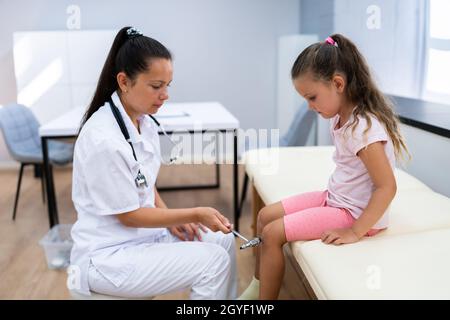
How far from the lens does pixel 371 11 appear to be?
2.62 meters

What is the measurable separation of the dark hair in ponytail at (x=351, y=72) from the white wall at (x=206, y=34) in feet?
8.57

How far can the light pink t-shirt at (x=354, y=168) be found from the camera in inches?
44.8

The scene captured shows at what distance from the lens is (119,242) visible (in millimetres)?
1207

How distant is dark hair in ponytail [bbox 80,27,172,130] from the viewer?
1136 mm

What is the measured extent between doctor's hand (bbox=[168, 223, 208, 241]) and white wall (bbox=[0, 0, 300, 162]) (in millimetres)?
2481

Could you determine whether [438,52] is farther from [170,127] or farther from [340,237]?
[340,237]

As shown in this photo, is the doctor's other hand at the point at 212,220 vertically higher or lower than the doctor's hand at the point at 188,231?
higher

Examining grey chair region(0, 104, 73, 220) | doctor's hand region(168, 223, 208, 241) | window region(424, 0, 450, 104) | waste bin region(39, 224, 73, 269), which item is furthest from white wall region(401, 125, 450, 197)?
grey chair region(0, 104, 73, 220)

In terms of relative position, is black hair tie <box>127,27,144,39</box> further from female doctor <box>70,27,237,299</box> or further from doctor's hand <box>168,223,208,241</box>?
doctor's hand <box>168,223,208,241</box>

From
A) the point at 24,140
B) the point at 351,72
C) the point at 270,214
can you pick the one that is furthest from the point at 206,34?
the point at 351,72

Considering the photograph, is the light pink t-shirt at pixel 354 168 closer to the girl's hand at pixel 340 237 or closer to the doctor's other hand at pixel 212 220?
the girl's hand at pixel 340 237

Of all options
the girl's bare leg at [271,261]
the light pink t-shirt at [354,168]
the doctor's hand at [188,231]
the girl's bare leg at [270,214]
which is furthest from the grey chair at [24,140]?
the light pink t-shirt at [354,168]

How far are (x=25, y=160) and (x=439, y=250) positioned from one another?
2.21m
